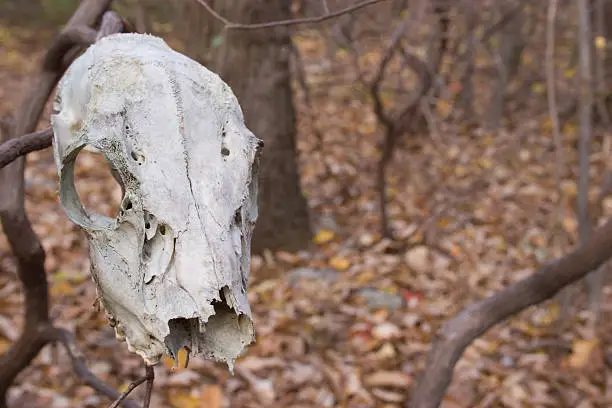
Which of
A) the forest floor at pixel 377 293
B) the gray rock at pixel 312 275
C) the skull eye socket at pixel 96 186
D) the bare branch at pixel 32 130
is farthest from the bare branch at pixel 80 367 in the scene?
the gray rock at pixel 312 275

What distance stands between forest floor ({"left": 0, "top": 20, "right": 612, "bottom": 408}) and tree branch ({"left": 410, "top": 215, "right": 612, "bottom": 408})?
142 centimetres

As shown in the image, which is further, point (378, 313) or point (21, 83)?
point (21, 83)

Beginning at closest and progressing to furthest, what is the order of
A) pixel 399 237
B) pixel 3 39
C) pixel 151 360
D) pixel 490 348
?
pixel 151 360 → pixel 490 348 → pixel 399 237 → pixel 3 39

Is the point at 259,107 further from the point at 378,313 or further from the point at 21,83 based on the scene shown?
the point at 21,83

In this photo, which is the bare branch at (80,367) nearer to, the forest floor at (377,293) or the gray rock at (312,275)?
the forest floor at (377,293)

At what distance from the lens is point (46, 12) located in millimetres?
8469

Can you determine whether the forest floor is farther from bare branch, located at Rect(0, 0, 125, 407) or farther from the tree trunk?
bare branch, located at Rect(0, 0, 125, 407)

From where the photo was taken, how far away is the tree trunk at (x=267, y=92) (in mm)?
3656

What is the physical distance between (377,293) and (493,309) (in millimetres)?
2102

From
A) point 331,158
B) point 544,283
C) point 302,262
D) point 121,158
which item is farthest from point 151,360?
point 331,158

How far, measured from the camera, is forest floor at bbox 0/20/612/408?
3.22 metres

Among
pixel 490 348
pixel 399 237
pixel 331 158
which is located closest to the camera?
pixel 490 348

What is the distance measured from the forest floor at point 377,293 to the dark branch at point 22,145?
2253 mm

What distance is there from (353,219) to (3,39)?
232 inches
